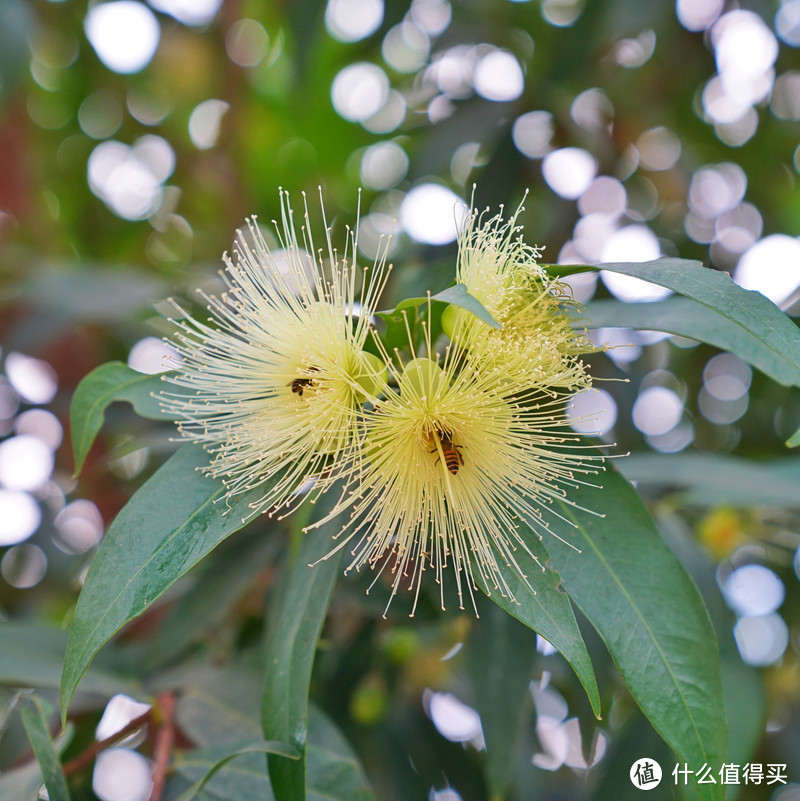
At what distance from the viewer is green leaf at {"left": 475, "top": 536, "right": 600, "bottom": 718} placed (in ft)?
2.14

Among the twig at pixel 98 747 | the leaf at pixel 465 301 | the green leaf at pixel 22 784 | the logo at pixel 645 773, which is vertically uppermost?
the leaf at pixel 465 301

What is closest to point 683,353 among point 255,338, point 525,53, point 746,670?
point 525,53

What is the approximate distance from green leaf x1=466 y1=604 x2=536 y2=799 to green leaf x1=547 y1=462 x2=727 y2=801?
236 millimetres

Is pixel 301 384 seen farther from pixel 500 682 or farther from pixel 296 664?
pixel 500 682

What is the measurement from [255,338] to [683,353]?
1.44m

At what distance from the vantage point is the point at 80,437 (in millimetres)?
862

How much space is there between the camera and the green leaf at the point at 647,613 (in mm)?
695

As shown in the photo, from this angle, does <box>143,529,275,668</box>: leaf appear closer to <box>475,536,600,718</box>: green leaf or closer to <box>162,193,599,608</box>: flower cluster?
<box>162,193,599,608</box>: flower cluster

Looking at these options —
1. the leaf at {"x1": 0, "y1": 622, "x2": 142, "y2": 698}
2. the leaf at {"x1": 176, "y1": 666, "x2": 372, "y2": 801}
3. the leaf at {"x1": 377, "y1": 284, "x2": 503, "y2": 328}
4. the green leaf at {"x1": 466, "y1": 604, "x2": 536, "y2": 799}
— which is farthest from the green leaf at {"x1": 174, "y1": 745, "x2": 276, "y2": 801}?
the leaf at {"x1": 377, "y1": 284, "x2": 503, "y2": 328}

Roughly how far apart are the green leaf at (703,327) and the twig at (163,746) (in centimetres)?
74

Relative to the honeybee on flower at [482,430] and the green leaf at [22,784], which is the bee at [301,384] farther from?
the green leaf at [22,784]

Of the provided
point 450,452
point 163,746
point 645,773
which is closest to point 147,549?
point 450,452

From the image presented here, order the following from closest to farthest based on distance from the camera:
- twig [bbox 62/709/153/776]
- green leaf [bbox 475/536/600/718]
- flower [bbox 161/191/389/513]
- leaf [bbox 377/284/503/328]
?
leaf [bbox 377/284/503/328], green leaf [bbox 475/536/600/718], flower [bbox 161/191/389/513], twig [bbox 62/709/153/776]

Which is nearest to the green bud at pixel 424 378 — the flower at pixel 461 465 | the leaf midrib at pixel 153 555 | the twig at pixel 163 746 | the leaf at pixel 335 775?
the flower at pixel 461 465
